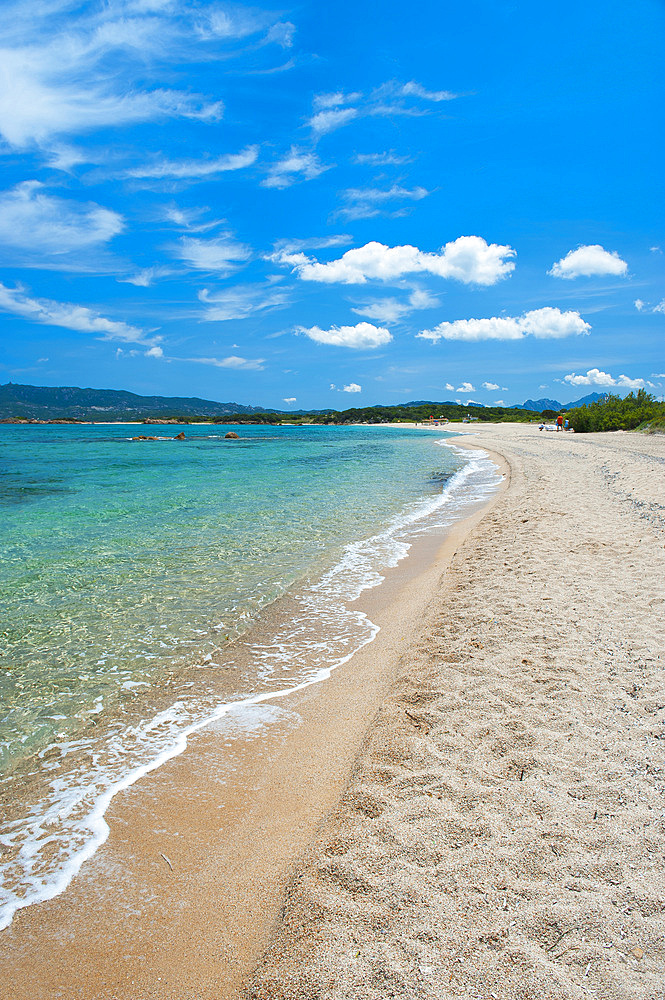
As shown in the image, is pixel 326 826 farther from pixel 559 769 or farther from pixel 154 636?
pixel 154 636

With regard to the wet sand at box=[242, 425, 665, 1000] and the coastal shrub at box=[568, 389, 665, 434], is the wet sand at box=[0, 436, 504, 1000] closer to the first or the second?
the wet sand at box=[242, 425, 665, 1000]

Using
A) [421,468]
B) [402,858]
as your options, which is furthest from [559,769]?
[421,468]

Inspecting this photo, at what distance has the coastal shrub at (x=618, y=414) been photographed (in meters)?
46.6

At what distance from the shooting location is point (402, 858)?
2.82m

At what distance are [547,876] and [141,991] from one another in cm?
219

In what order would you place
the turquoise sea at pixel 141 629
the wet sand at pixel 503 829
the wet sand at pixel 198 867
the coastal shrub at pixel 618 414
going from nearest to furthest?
the wet sand at pixel 503 829, the wet sand at pixel 198 867, the turquoise sea at pixel 141 629, the coastal shrub at pixel 618 414

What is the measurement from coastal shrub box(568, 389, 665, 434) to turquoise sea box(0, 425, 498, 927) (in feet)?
132

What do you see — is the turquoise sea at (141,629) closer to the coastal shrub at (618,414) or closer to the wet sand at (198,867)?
the wet sand at (198,867)

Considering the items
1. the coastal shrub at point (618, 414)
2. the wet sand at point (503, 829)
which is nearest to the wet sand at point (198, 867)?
the wet sand at point (503, 829)

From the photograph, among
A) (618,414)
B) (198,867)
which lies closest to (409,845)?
(198,867)

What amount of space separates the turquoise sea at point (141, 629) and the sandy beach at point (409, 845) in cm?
44

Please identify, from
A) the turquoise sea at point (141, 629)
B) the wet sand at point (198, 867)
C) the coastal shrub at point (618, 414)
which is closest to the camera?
the wet sand at point (198, 867)

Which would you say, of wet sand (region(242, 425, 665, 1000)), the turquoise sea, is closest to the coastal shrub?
the turquoise sea

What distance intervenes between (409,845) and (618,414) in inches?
2237
